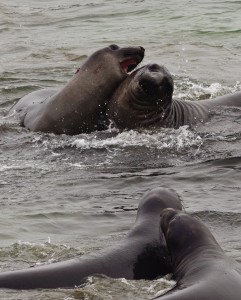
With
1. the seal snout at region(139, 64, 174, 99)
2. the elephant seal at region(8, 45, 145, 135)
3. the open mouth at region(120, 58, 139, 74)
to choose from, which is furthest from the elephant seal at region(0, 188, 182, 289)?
the open mouth at region(120, 58, 139, 74)

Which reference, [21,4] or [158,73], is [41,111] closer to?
[158,73]

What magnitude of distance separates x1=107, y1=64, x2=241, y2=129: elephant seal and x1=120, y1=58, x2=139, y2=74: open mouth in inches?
6.7

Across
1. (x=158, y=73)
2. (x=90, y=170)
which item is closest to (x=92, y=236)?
(x=90, y=170)

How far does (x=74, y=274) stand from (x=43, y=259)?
2.45ft

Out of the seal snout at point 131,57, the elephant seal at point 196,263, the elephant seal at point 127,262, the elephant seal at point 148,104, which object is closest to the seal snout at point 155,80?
the elephant seal at point 148,104

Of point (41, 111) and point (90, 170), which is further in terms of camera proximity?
point (41, 111)

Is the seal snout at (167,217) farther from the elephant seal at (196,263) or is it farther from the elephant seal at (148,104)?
the elephant seal at (148,104)

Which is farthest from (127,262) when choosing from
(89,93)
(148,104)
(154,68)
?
(89,93)

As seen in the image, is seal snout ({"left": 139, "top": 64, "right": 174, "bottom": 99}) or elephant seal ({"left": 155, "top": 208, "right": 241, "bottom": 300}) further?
seal snout ({"left": 139, "top": 64, "right": 174, "bottom": 99})

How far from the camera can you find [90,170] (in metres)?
9.93

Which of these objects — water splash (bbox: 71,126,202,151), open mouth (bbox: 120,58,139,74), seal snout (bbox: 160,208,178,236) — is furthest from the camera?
open mouth (bbox: 120,58,139,74)

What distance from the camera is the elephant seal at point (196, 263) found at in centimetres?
588

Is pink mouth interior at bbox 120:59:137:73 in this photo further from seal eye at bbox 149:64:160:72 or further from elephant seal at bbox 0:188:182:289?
elephant seal at bbox 0:188:182:289

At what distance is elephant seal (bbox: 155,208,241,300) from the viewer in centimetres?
588
